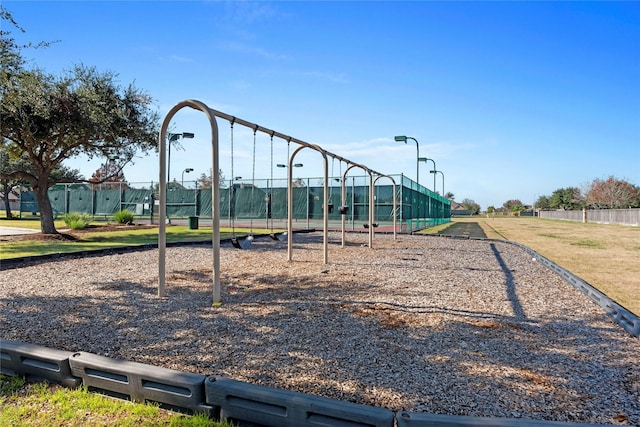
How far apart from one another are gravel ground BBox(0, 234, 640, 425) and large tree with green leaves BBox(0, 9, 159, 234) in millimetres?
5988

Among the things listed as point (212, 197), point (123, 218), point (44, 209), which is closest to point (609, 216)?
point (123, 218)

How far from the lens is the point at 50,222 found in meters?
12.3

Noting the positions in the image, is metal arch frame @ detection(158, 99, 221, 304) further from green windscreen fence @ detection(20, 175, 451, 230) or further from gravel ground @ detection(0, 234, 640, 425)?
green windscreen fence @ detection(20, 175, 451, 230)

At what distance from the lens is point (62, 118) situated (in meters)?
10.9

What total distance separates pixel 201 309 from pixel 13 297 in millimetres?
2508

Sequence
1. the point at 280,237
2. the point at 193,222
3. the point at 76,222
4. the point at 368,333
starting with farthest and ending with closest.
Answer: the point at 193,222
the point at 76,222
the point at 280,237
the point at 368,333

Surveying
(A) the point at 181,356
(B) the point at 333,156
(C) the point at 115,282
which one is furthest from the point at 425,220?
(A) the point at 181,356

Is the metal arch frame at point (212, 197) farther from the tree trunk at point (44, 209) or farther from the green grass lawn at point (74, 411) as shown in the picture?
the tree trunk at point (44, 209)

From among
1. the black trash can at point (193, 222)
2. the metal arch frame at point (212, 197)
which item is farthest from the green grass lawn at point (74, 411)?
the black trash can at point (193, 222)

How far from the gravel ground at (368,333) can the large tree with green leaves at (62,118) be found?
5988 mm

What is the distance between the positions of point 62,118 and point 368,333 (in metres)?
11.4

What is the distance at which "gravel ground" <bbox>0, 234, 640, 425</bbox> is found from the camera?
96.3 inches

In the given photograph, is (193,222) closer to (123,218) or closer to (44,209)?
(123,218)

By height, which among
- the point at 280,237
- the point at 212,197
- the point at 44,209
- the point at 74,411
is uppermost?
the point at 212,197
